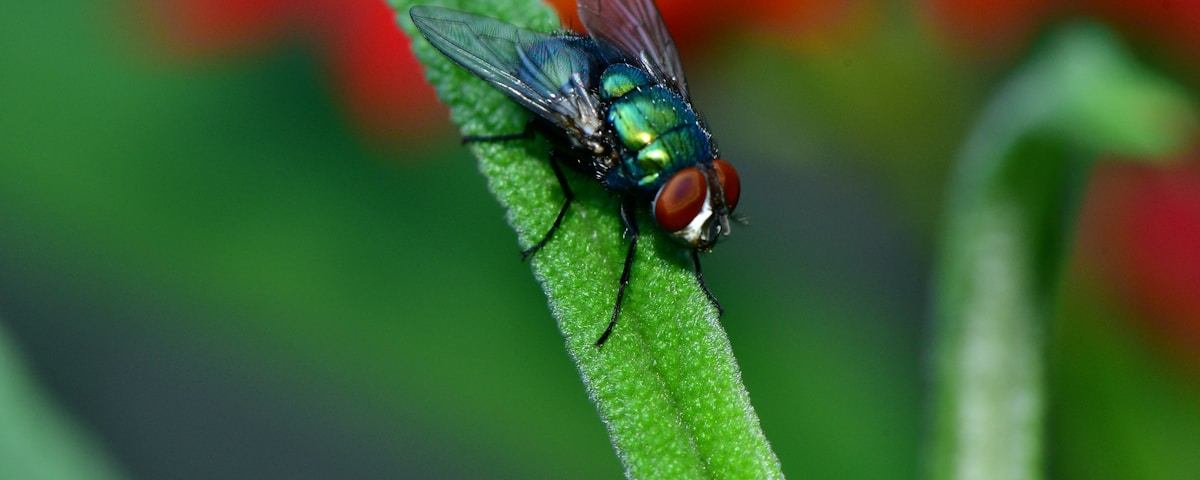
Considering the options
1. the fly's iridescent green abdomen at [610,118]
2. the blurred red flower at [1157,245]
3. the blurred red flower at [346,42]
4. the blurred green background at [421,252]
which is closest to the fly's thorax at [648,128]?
the fly's iridescent green abdomen at [610,118]

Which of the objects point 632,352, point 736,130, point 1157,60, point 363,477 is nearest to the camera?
point 632,352

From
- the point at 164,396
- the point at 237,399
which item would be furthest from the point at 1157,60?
the point at 164,396

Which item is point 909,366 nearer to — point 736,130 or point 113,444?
point 736,130

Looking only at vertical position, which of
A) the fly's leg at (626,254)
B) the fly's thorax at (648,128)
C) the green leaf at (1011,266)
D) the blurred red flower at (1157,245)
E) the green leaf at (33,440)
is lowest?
the blurred red flower at (1157,245)

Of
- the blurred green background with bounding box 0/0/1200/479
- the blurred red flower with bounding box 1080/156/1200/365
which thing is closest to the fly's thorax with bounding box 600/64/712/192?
the blurred green background with bounding box 0/0/1200/479

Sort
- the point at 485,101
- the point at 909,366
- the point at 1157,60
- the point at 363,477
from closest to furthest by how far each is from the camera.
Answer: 1. the point at 485,101
2. the point at 1157,60
3. the point at 909,366
4. the point at 363,477

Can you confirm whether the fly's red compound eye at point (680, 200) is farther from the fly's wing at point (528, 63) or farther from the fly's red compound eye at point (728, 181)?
the fly's wing at point (528, 63)

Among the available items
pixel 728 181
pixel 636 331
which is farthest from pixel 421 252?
pixel 636 331
